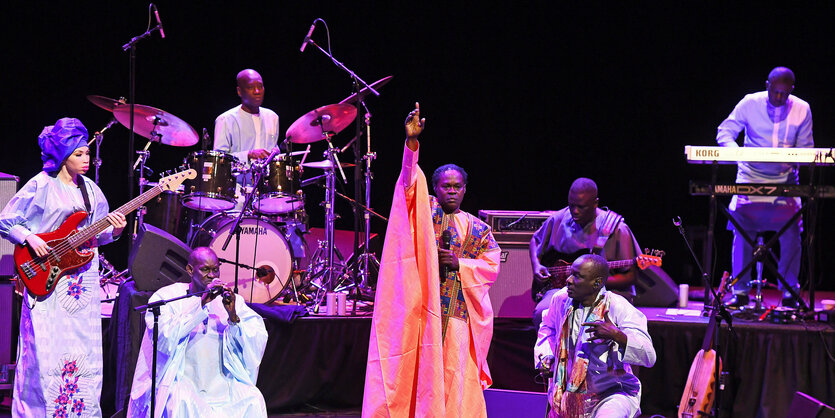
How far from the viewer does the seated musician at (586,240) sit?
681 centimetres

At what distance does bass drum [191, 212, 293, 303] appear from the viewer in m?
7.30

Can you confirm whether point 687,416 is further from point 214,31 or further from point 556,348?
point 214,31

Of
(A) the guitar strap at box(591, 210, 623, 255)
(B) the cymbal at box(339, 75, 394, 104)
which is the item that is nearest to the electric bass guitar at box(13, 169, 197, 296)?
(B) the cymbal at box(339, 75, 394, 104)

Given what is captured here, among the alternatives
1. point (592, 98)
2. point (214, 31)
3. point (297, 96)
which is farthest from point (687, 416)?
point (214, 31)

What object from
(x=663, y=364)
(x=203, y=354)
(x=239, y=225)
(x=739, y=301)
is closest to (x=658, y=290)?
(x=739, y=301)

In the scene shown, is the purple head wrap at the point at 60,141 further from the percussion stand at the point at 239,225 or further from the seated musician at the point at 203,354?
the percussion stand at the point at 239,225

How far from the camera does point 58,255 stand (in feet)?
18.5

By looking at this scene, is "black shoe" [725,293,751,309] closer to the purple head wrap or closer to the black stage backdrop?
the black stage backdrop

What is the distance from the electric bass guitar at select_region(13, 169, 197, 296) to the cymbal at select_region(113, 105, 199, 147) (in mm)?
2100

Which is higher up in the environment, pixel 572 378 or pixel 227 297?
pixel 227 297

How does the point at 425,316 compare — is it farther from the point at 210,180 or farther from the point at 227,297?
the point at 210,180

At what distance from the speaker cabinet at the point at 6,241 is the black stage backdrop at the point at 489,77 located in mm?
2984

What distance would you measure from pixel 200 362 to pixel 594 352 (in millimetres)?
2698

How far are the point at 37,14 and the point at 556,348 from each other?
8529 mm
